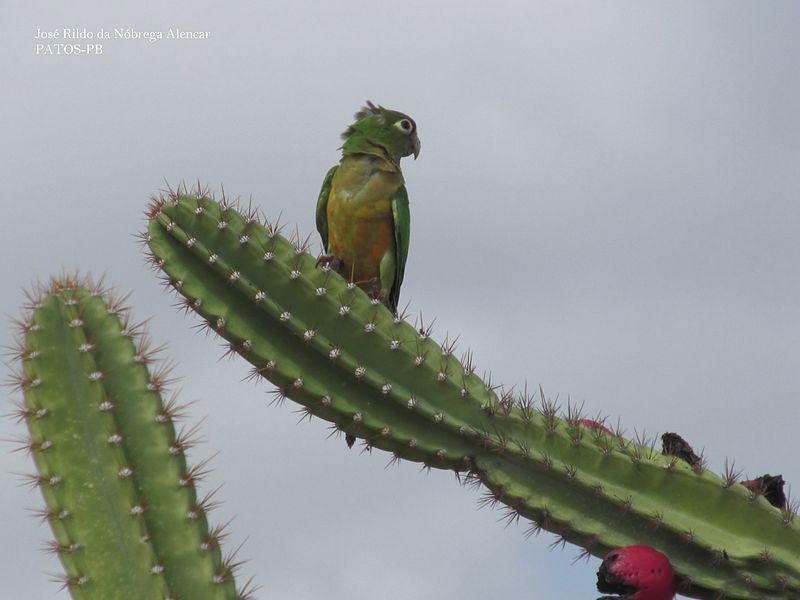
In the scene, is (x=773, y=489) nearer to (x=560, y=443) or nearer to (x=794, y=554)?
(x=794, y=554)

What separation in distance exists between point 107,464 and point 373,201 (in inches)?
128

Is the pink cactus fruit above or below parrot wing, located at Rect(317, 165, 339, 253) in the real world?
below

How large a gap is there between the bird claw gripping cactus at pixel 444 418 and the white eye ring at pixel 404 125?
8.36 ft

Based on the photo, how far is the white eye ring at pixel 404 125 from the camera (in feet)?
22.0

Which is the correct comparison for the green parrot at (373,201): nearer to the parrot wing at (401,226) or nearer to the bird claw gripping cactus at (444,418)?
the parrot wing at (401,226)

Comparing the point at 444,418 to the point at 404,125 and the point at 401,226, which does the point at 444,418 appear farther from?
the point at 404,125

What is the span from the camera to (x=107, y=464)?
377cm

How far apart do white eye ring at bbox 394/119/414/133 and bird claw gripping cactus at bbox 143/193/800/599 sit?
8.36 feet

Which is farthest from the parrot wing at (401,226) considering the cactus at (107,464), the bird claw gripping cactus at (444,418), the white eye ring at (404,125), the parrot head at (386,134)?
the cactus at (107,464)

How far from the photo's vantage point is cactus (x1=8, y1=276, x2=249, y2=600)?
3.68 m

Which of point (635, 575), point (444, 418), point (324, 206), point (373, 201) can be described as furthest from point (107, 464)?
point (324, 206)

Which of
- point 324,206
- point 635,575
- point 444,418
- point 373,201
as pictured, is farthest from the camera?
point 324,206

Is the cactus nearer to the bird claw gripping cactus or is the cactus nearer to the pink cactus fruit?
the bird claw gripping cactus

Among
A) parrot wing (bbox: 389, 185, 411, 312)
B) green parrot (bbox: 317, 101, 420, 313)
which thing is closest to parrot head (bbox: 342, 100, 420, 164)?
green parrot (bbox: 317, 101, 420, 313)
